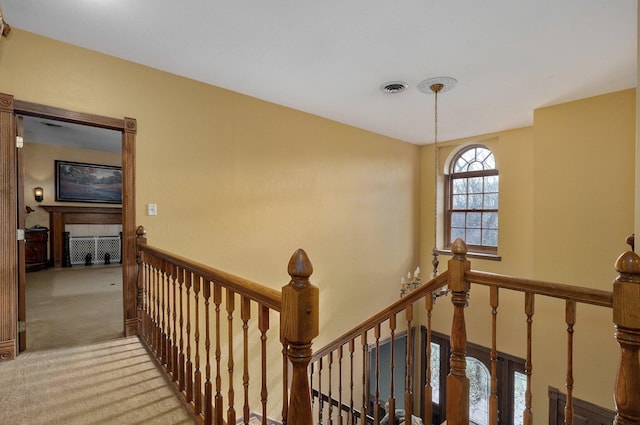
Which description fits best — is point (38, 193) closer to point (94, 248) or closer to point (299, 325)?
point (94, 248)

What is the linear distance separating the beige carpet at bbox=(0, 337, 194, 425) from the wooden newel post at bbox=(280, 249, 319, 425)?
40.7 inches

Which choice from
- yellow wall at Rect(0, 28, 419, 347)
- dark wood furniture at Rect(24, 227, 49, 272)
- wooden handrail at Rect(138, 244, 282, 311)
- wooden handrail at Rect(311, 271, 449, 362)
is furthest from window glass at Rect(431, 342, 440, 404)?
dark wood furniture at Rect(24, 227, 49, 272)

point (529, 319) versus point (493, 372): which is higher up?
point (529, 319)

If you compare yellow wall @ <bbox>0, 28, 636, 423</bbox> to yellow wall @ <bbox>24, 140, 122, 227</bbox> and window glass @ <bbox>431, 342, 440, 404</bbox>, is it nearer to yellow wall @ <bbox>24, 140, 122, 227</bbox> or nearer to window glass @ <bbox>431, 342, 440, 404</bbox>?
window glass @ <bbox>431, 342, 440, 404</bbox>

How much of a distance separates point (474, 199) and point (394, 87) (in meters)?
2.91

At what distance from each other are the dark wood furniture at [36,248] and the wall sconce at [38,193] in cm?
62

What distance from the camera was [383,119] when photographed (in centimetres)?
426

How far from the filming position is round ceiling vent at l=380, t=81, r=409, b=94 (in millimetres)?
3107

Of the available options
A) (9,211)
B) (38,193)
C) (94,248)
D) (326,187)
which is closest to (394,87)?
(326,187)

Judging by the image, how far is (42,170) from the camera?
6281 mm

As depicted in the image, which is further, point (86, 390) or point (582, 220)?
point (582, 220)

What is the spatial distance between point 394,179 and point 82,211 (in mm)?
6643

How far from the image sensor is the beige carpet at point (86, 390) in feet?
5.30

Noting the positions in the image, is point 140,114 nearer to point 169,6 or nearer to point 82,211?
point 169,6
